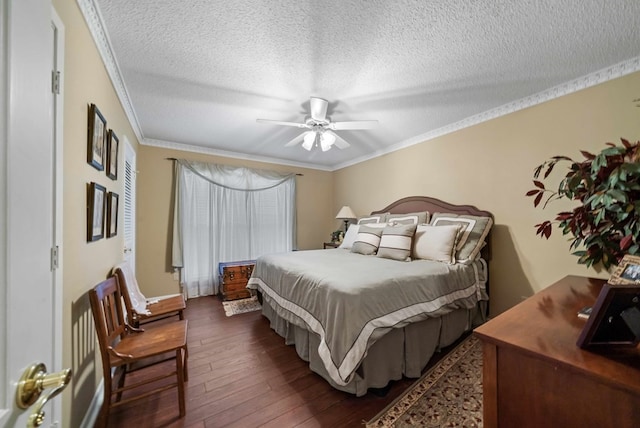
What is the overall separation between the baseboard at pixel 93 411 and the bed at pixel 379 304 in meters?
1.35

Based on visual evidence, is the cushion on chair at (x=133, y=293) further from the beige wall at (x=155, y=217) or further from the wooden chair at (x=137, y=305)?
the beige wall at (x=155, y=217)

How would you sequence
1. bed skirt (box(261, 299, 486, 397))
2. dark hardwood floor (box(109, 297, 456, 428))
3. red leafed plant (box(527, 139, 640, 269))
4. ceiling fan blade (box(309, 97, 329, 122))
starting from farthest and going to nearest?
ceiling fan blade (box(309, 97, 329, 122)), bed skirt (box(261, 299, 486, 397)), dark hardwood floor (box(109, 297, 456, 428)), red leafed plant (box(527, 139, 640, 269))

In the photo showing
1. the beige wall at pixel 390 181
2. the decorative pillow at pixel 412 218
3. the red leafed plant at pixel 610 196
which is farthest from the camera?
the decorative pillow at pixel 412 218

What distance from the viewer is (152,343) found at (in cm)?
166

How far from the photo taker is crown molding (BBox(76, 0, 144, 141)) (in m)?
1.41

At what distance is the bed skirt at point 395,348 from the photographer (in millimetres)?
1706

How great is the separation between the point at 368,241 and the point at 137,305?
2458 millimetres

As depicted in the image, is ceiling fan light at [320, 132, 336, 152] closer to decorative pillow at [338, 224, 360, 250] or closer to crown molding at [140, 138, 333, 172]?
decorative pillow at [338, 224, 360, 250]

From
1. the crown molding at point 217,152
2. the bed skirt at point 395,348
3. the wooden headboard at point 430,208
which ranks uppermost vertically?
the crown molding at point 217,152

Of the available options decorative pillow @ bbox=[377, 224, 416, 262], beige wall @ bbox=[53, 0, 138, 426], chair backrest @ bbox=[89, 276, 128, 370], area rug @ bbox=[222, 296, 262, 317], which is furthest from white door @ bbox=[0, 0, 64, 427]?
area rug @ bbox=[222, 296, 262, 317]

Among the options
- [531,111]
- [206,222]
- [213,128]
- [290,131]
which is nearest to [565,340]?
[531,111]

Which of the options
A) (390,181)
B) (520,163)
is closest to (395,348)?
(520,163)

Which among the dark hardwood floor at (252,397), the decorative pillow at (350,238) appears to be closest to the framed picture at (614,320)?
the dark hardwood floor at (252,397)

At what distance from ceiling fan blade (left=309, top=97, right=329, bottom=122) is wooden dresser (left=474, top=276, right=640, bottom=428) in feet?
7.30
